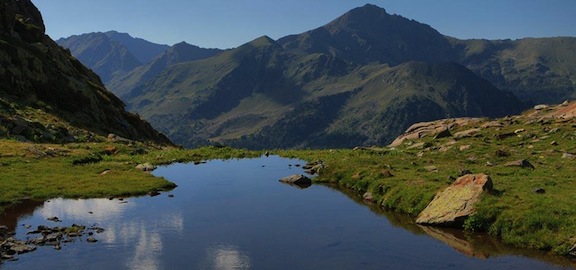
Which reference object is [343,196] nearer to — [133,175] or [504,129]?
[133,175]

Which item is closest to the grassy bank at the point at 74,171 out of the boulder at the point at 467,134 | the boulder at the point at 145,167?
the boulder at the point at 145,167

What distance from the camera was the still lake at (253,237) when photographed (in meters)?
24.6

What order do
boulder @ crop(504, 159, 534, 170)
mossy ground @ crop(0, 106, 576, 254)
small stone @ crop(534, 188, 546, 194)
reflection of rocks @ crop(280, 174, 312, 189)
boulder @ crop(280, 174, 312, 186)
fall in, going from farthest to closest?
boulder @ crop(280, 174, 312, 186), reflection of rocks @ crop(280, 174, 312, 189), boulder @ crop(504, 159, 534, 170), small stone @ crop(534, 188, 546, 194), mossy ground @ crop(0, 106, 576, 254)

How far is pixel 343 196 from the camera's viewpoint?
1682 inches

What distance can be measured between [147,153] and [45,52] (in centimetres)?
4375

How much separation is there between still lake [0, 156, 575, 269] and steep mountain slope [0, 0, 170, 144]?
31899 mm

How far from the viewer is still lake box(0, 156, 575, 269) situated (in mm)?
24578

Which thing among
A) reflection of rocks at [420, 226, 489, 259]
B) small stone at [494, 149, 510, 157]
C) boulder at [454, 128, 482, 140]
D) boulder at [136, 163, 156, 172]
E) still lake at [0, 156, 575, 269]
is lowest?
still lake at [0, 156, 575, 269]

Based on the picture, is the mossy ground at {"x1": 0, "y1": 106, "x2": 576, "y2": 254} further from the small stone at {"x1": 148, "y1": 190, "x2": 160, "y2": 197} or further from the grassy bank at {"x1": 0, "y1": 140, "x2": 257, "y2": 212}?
the small stone at {"x1": 148, "y1": 190, "x2": 160, "y2": 197}

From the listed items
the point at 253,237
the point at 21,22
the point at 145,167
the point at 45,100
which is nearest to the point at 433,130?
the point at 145,167

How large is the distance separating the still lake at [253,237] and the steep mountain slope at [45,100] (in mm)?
31899

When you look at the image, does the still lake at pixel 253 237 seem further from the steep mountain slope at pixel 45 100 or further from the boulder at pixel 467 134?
the boulder at pixel 467 134

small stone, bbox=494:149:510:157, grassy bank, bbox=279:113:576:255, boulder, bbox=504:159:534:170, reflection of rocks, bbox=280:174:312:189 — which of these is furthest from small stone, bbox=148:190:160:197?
small stone, bbox=494:149:510:157

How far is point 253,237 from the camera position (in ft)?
96.2
